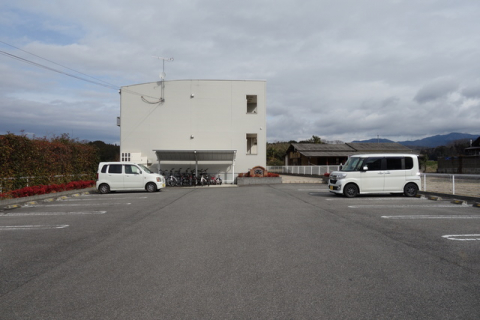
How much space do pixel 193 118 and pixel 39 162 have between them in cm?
1316

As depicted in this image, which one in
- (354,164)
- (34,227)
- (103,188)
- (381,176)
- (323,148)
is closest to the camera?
(34,227)

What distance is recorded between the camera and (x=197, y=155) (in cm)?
2483

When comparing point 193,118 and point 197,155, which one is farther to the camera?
point 193,118

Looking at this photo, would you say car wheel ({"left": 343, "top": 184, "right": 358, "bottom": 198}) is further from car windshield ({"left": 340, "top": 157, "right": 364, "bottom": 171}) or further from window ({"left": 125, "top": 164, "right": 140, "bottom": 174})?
window ({"left": 125, "top": 164, "right": 140, "bottom": 174})

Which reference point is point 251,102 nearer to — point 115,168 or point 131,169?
point 131,169

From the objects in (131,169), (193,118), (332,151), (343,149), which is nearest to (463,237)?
(131,169)

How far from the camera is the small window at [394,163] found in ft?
46.9

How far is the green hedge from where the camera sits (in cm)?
1333

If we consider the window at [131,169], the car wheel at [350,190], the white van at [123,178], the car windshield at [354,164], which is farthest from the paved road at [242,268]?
the window at [131,169]

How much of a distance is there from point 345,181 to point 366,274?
396 inches

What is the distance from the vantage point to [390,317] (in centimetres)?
329

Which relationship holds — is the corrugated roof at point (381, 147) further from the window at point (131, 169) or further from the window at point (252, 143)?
the window at point (131, 169)

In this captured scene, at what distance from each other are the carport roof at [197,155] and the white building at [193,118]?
1709 mm

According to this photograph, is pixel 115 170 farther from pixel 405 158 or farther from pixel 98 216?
pixel 405 158
